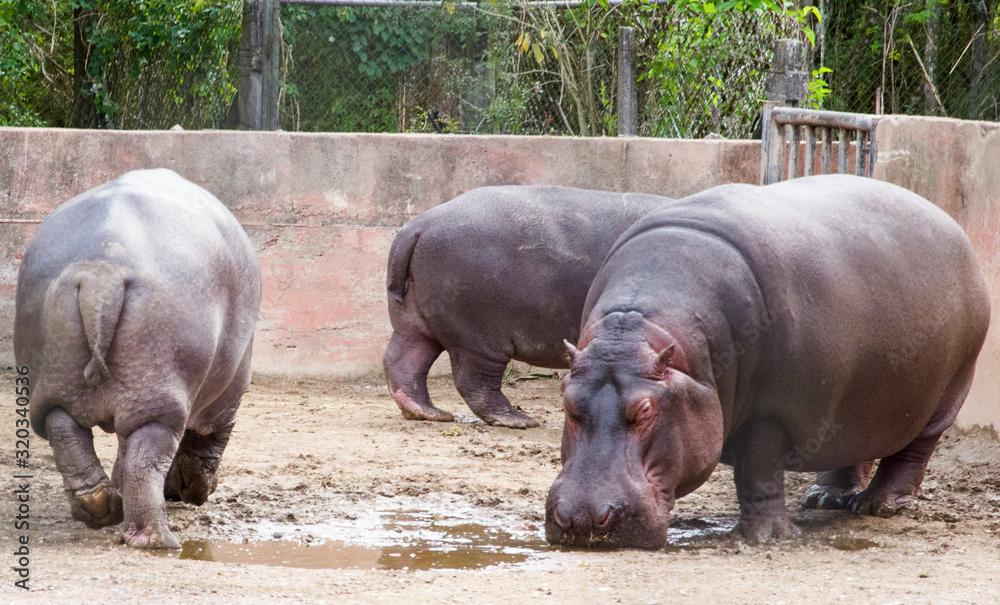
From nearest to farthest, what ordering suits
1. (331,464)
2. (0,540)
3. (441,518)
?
(0,540) → (441,518) → (331,464)

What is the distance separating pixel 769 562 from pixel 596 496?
632 millimetres

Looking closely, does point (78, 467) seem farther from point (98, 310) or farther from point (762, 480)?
point (762, 480)

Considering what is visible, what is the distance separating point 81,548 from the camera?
12.5ft

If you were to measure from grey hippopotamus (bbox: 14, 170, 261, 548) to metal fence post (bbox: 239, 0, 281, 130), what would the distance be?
4.16 metres

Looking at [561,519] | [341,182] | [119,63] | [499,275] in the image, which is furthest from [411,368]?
[119,63]

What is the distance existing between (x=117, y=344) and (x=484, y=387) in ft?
11.2

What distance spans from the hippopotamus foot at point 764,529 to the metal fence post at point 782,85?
11.1 ft

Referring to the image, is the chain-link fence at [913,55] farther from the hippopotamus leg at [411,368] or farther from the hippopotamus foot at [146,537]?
the hippopotamus foot at [146,537]

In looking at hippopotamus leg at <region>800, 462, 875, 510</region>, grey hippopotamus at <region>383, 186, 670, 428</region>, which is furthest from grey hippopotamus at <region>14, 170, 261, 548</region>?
grey hippopotamus at <region>383, 186, 670, 428</region>

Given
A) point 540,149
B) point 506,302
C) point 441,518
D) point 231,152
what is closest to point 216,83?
point 231,152

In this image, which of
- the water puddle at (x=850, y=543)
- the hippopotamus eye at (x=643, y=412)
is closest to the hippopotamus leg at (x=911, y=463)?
the water puddle at (x=850, y=543)

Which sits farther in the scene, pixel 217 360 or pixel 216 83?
pixel 216 83

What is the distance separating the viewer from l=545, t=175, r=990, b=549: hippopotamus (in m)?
3.68

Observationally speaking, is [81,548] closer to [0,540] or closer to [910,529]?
[0,540]
